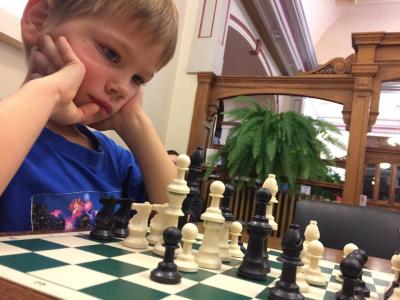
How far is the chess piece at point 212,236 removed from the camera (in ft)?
2.02

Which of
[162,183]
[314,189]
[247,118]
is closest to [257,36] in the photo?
[247,118]

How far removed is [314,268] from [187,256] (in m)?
0.23

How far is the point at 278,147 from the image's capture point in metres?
2.45

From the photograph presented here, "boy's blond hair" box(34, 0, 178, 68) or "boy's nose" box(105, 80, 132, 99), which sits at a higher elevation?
"boy's blond hair" box(34, 0, 178, 68)

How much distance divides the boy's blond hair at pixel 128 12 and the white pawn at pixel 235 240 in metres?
0.45

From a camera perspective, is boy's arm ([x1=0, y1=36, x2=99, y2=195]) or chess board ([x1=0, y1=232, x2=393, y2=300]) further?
boy's arm ([x1=0, y1=36, x2=99, y2=195])

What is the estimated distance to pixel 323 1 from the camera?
5.93 meters

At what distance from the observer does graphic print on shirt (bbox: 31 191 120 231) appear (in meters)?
0.79

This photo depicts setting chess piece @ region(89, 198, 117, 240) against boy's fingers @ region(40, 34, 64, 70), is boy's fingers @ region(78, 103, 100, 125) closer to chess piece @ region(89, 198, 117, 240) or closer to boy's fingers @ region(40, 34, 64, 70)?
boy's fingers @ region(40, 34, 64, 70)

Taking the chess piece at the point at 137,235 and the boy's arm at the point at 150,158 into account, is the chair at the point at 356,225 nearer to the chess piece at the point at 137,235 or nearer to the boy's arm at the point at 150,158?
the boy's arm at the point at 150,158

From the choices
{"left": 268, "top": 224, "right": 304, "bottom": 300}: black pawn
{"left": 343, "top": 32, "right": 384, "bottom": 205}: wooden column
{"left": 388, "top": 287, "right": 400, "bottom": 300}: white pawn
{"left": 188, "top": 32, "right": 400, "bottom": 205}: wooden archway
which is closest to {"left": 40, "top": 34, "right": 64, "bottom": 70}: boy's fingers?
{"left": 268, "top": 224, "right": 304, "bottom": 300}: black pawn

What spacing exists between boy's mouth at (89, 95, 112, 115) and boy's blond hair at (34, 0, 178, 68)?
182 millimetres

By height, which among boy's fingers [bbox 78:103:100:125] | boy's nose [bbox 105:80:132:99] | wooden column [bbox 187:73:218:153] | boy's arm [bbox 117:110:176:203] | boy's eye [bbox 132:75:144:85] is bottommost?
boy's arm [bbox 117:110:176:203]

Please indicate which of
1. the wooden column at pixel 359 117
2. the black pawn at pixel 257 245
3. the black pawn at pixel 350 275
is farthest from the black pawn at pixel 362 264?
the wooden column at pixel 359 117
